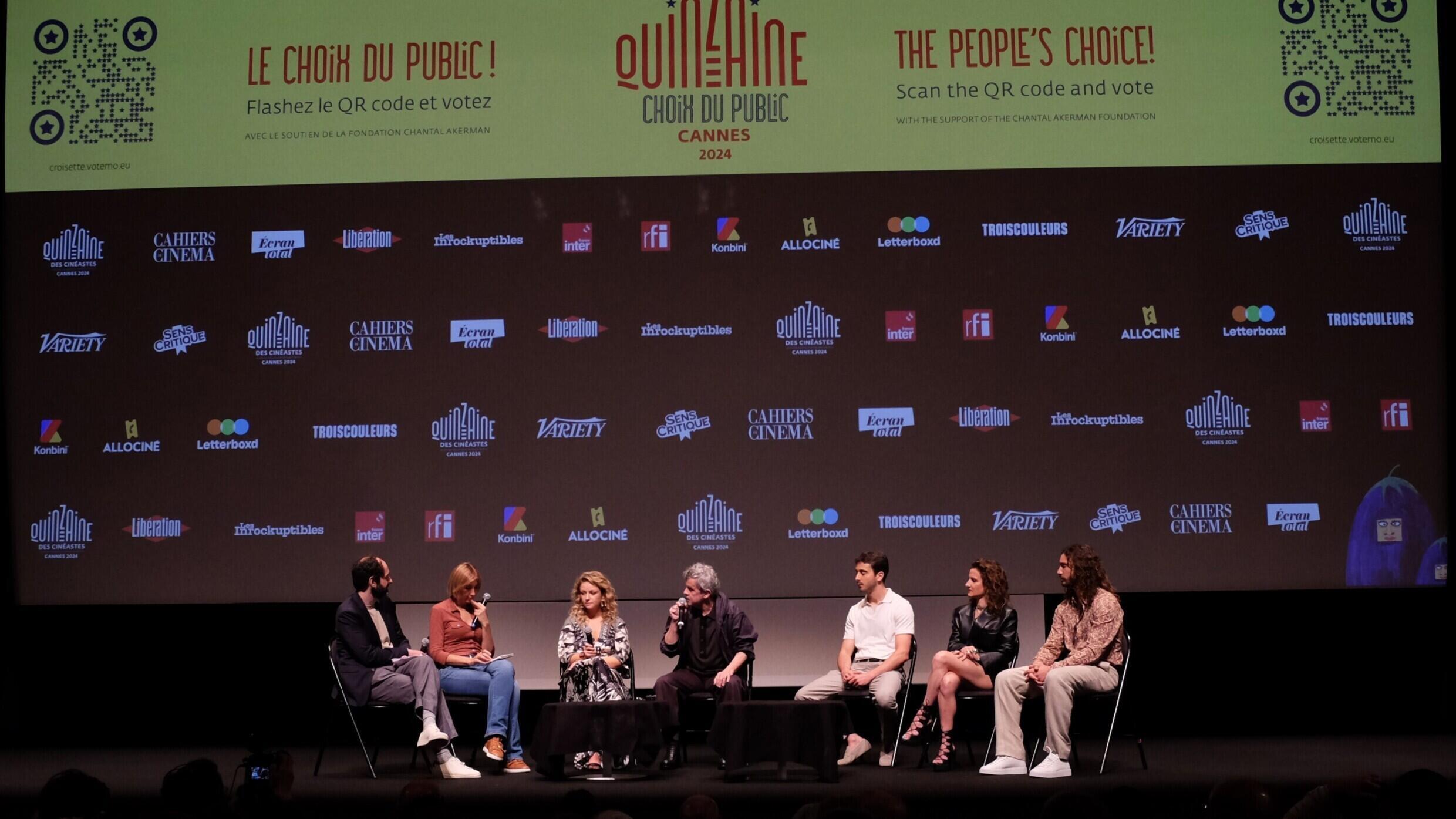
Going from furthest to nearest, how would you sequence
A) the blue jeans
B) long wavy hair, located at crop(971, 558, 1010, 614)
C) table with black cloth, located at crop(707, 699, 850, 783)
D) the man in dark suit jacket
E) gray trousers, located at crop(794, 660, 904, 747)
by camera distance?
1. long wavy hair, located at crop(971, 558, 1010, 614)
2. gray trousers, located at crop(794, 660, 904, 747)
3. the blue jeans
4. the man in dark suit jacket
5. table with black cloth, located at crop(707, 699, 850, 783)

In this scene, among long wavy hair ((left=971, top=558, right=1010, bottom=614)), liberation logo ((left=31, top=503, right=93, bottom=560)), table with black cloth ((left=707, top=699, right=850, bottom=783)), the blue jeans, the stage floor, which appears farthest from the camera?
liberation logo ((left=31, top=503, right=93, bottom=560))

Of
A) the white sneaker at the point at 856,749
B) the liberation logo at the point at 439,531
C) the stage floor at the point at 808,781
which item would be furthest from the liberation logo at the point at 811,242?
the stage floor at the point at 808,781

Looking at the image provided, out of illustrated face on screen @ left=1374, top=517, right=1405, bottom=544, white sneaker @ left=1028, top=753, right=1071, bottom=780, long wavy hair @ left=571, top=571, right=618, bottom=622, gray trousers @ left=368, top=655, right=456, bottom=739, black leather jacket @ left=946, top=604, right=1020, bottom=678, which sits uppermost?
illustrated face on screen @ left=1374, top=517, right=1405, bottom=544

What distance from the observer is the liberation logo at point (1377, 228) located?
6223 millimetres

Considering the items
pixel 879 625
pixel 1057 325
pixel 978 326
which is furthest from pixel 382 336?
pixel 1057 325

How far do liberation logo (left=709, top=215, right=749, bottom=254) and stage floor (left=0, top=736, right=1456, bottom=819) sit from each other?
237 centimetres

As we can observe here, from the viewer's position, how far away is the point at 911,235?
6309 mm

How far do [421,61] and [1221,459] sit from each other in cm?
425

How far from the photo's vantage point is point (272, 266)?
6.37m

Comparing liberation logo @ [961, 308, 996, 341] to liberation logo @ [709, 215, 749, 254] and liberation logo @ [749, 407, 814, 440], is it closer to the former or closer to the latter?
liberation logo @ [749, 407, 814, 440]

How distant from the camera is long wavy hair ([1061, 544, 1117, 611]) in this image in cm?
545

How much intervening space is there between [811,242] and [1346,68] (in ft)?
8.71

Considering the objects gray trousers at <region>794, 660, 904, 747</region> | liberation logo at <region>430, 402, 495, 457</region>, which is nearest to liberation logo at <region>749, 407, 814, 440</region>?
gray trousers at <region>794, 660, 904, 747</region>

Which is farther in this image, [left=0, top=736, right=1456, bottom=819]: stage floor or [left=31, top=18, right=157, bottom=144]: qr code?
[left=31, top=18, right=157, bottom=144]: qr code
